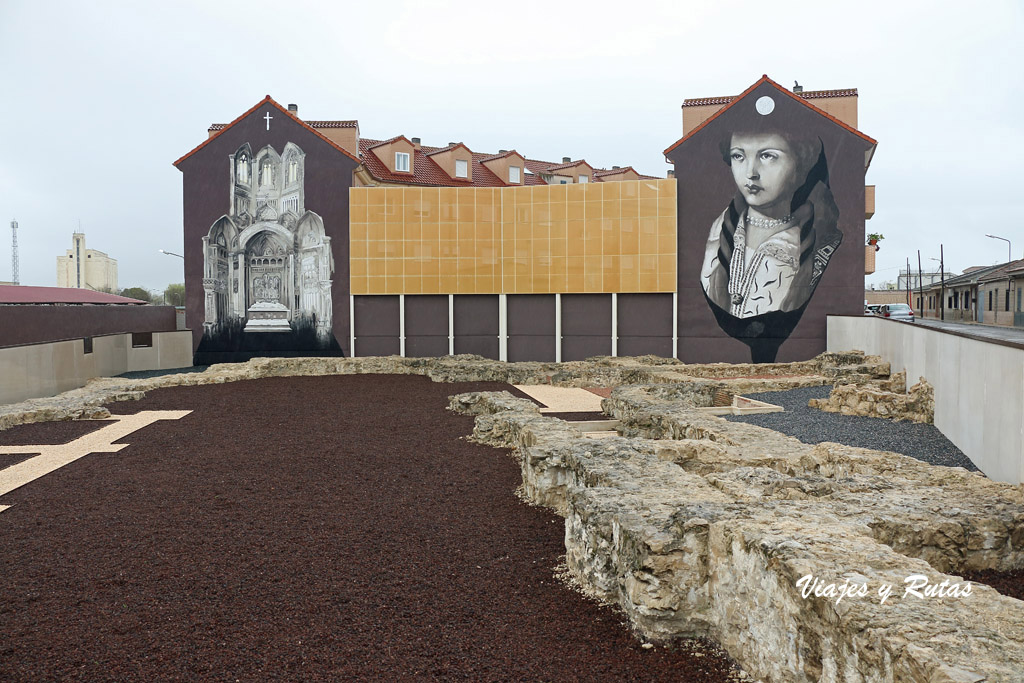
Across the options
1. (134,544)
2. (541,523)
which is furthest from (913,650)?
(134,544)

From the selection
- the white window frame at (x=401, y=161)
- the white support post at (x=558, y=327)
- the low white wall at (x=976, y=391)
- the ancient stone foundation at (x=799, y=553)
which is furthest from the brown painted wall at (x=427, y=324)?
the ancient stone foundation at (x=799, y=553)

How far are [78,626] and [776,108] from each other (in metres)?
29.8

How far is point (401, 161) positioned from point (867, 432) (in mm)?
30103

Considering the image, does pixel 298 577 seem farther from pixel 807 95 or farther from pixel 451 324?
pixel 807 95

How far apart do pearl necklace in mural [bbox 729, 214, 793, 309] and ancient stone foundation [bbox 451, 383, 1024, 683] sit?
846 inches

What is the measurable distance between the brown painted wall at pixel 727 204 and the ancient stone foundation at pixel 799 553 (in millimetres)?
21540

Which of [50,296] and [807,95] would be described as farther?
[50,296]

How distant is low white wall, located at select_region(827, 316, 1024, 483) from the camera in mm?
8406

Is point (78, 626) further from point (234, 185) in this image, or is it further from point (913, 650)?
point (234, 185)

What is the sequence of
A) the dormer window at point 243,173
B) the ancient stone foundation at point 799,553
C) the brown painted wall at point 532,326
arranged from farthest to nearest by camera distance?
the dormer window at point 243,173, the brown painted wall at point 532,326, the ancient stone foundation at point 799,553

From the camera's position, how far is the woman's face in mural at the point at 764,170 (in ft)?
96.1

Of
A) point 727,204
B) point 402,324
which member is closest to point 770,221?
point 727,204

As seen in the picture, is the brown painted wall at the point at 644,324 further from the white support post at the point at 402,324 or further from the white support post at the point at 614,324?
the white support post at the point at 402,324

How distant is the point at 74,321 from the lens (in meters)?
28.7
